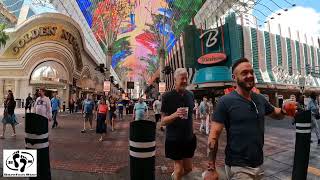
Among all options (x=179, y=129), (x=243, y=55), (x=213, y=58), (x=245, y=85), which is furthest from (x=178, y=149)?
(x=243, y=55)

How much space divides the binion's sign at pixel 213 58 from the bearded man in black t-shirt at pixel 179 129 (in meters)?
36.7

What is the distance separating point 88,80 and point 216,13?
27075mm

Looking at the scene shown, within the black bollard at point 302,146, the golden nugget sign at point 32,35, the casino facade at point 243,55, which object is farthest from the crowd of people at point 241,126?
the golden nugget sign at point 32,35

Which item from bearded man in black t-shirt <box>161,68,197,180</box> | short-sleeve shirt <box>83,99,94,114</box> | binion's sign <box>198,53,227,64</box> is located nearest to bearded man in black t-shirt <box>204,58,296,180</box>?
bearded man in black t-shirt <box>161,68,197,180</box>

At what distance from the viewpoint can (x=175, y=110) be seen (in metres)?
5.09

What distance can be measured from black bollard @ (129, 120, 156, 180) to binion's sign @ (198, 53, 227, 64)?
3793 cm

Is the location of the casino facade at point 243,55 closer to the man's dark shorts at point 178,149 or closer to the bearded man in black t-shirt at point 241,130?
the man's dark shorts at point 178,149

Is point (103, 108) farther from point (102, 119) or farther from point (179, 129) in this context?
point (179, 129)

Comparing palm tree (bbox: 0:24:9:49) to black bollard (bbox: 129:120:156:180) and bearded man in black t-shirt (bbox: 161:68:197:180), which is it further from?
black bollard (bbox: 129:120:156:180)

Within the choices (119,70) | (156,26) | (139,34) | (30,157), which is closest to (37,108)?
(30,157)

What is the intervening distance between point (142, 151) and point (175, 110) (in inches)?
51.9

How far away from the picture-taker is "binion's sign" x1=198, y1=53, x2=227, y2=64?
135 feet

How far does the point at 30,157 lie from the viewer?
15.9 ft

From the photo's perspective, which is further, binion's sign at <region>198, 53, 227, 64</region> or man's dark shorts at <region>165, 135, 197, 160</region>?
binion's sign at <region>198, 53, 227, 64</region>
